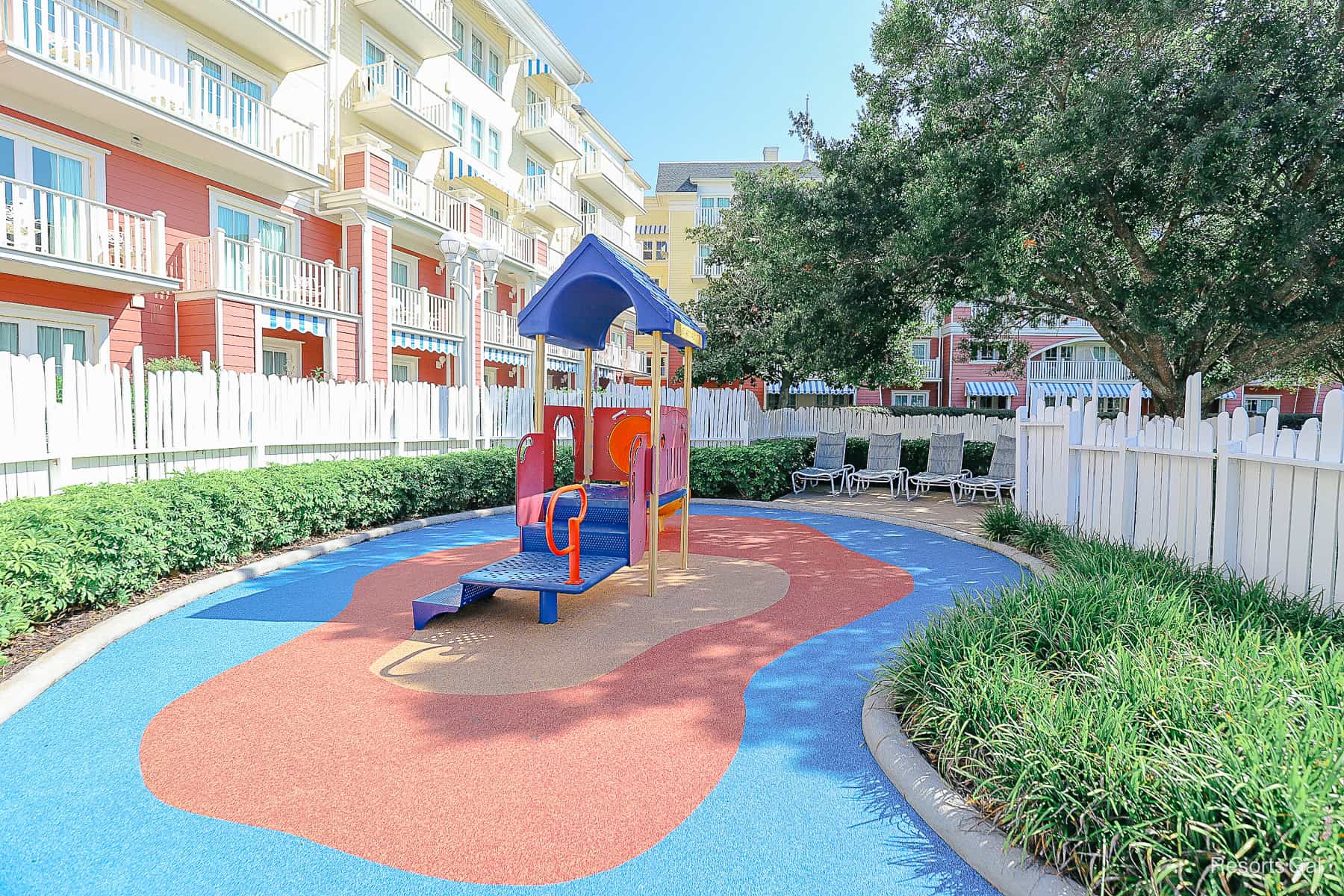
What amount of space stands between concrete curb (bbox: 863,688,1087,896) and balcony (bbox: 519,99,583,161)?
2716 cm

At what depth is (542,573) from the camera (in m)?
6.00

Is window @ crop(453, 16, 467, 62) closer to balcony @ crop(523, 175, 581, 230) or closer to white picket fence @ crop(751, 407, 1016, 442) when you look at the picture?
balcony @ crop(523, 175, 581, 230)

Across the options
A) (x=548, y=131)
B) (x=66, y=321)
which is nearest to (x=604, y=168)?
(x=548, y=131)

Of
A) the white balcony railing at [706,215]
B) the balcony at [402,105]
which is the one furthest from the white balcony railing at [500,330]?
the white balcony railing at [706,215]

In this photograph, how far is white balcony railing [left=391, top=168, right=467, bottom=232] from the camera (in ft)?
62.2

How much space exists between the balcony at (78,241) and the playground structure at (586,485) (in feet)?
30.7

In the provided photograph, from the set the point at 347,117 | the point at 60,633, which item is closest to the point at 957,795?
the point at 60,633

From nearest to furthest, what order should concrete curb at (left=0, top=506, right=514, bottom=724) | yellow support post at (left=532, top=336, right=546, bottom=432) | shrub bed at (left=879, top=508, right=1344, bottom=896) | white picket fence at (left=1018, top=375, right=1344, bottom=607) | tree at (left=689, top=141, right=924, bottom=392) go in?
shrub bed at (left=879, top=508, right=1344, bottom=896) → concrete curb at (left=0, top=506, right=514, bottom=724) → white picket fence at (left=1018, top=375, right=1344, bottom=607) → yellow support post at (left=532, top=336, right=546, bottom=432) → tree at (left=689, top=141, right=924, bottom=392)

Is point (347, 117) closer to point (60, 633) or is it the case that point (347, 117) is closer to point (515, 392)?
point (515, 392)

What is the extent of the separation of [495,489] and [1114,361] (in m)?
39.0

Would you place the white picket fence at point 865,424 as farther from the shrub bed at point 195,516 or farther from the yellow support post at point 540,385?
the yellow support post at point 540,385

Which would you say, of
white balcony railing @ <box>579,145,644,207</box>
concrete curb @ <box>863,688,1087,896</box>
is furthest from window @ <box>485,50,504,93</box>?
concrete curb @ <box>863,688,1087,896</box>

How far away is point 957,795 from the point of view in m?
3.06

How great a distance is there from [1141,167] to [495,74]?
2181 cm
